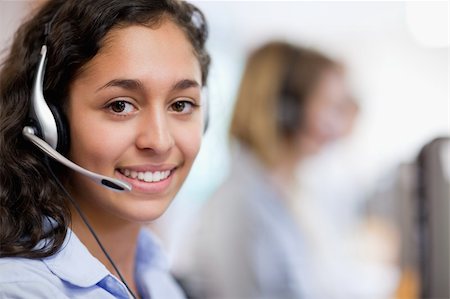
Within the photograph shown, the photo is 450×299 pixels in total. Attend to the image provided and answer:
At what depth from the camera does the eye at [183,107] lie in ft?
2.21

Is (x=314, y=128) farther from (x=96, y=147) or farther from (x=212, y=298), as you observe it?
(x=96, y=147)

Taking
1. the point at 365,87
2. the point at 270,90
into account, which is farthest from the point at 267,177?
the point at 365,87

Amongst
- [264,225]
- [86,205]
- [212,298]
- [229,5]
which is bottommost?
[212,298]

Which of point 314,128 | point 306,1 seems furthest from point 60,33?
point 306,1

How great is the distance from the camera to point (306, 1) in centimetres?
263

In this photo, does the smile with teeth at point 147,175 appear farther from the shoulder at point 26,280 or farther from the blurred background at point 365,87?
the blurred background at point 365,87

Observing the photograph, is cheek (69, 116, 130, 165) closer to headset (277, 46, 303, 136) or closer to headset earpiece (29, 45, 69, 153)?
headset earpiece (29, 45, 69, 153)

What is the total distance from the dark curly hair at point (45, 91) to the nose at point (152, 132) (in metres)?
0.08

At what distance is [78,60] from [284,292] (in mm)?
1211

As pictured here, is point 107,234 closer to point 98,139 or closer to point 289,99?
point 98,139

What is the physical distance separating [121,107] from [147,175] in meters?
0.08

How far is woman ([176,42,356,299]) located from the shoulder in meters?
1.00

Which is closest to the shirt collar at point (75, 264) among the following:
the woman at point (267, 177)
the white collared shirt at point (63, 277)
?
the white collared shirt at point (63, 277)

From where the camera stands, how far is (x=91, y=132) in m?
0.64
